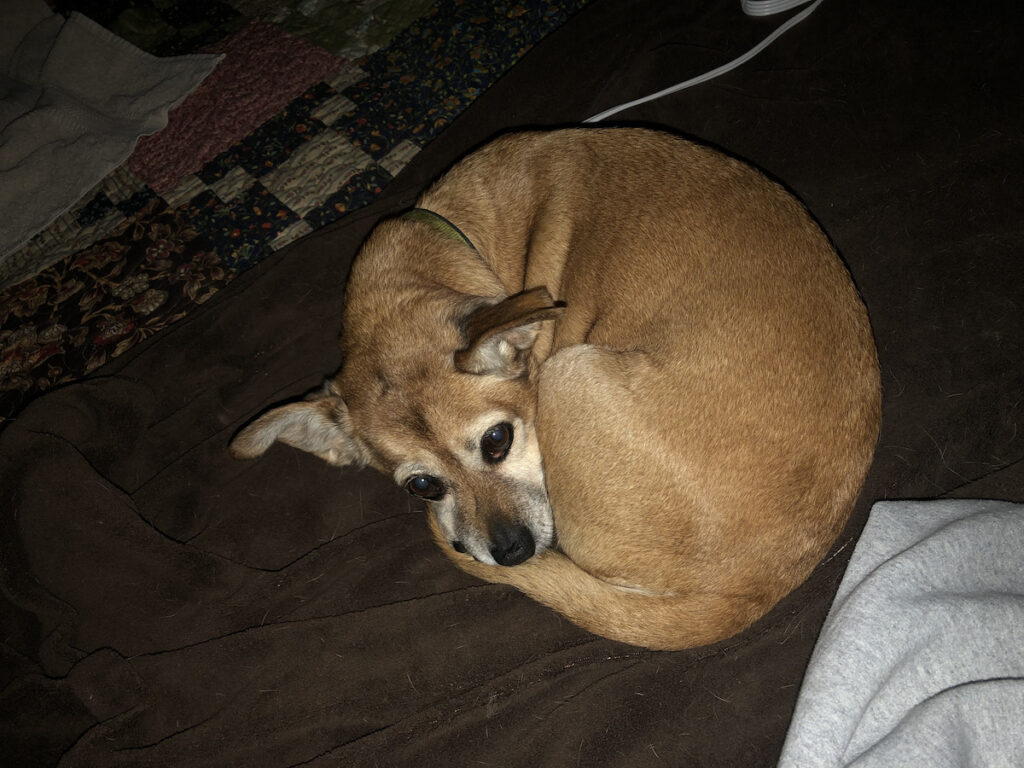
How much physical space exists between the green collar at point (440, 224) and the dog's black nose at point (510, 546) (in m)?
1.34

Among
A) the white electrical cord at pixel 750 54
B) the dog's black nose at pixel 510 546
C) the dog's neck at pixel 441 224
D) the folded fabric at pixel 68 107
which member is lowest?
the dog's black nose at pixel 510 546

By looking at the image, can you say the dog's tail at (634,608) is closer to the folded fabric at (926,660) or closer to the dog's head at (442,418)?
the dog's head at (442,418)

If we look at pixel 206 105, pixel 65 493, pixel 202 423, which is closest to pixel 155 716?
pixel 65 493

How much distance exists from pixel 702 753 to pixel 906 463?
1.45 meters

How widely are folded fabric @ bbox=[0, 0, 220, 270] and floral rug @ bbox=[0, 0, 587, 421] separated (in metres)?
0.10

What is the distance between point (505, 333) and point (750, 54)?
2663 millimetres

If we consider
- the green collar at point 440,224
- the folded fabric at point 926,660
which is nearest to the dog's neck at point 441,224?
the green collar at point 440,224

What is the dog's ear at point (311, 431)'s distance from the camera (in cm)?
257

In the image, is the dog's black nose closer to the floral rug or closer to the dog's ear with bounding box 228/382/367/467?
the dog's ear with bounding box 228/382/367/467

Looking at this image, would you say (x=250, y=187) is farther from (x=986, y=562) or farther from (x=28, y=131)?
(x=986, y=562)

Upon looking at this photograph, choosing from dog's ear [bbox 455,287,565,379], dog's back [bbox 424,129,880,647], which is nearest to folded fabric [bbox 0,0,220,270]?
dog's ear [bbox 455,287,565,379]

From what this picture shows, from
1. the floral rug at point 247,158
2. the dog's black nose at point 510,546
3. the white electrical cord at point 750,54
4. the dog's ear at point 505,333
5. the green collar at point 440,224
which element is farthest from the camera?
the white electrical cord at point 750,54

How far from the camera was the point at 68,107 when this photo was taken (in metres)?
4.47

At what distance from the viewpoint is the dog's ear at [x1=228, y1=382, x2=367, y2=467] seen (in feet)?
8.43
